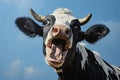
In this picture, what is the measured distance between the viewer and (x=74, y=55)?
381cm

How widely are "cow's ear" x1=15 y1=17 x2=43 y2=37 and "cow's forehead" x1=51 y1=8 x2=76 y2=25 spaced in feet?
0.93

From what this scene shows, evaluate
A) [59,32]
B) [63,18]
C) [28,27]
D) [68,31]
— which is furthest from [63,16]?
[28,27]

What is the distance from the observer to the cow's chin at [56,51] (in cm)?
346

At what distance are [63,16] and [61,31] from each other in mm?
415

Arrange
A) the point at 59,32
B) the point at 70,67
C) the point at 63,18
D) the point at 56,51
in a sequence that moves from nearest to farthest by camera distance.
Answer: the point at 59,32, the point at 56,51, the point at 63,18, the point at 70,67

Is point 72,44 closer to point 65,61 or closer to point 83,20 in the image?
point 65,61

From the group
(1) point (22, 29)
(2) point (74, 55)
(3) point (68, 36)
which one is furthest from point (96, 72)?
(1) point (22, 29)

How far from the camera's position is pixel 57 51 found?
3473 mm

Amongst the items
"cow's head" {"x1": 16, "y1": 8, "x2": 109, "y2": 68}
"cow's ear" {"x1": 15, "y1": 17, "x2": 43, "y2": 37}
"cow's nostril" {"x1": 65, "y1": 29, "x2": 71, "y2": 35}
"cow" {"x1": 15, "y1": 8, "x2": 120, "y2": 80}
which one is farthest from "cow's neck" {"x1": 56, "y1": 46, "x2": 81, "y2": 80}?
"cow's ear" {"x1": 15, "y1": 17, "x2": 43, "y2": 37}

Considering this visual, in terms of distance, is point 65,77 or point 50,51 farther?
point 65,77

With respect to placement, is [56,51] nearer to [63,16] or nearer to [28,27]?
[63,16]

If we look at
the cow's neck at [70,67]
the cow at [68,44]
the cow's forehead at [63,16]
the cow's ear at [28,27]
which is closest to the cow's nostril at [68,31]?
the cow at [68,44]

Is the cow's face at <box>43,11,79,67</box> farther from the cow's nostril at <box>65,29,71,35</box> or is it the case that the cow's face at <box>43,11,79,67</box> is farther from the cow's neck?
the cow's neck

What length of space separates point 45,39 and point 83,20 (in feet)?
1.96
